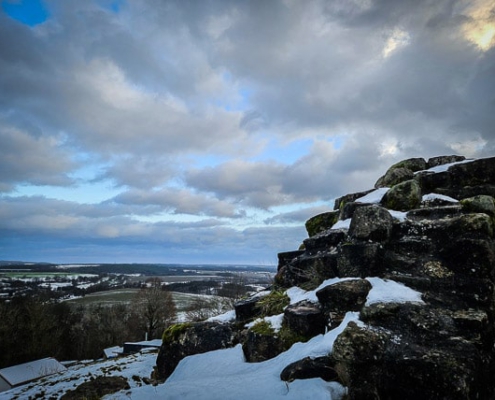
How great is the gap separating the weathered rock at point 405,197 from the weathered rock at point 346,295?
158 inches

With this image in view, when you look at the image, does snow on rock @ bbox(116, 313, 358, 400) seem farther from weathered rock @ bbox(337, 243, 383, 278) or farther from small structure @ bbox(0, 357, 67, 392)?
small structure @ bbox(0, 357, 67, 392)

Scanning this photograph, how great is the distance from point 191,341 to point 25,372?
39266 millimetres

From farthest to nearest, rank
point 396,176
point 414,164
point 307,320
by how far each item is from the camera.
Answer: point 414,164
point 396,176
point 307,320

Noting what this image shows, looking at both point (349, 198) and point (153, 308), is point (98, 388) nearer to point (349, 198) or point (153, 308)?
point (349, 198)

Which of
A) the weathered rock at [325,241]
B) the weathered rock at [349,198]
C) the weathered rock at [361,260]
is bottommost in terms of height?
the weathered rock at [361,260]

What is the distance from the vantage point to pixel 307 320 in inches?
323

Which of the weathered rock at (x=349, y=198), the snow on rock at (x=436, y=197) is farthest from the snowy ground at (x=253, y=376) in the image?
the weathered rock at (x=349, y=198)

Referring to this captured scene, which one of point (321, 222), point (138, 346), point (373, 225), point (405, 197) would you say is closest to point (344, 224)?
point (373, 225)

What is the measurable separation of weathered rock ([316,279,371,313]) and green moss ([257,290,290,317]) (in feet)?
7.69

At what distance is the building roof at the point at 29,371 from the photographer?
31.4 m

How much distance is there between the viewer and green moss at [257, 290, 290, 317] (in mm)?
10281

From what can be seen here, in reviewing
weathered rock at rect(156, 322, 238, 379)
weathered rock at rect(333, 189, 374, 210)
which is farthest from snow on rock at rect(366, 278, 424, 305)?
weathered rock at rect(333, 189, 374, 210)

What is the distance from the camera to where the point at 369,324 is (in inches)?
260

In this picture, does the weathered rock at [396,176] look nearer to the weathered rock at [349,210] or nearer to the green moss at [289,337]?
the weathered rock at [349,210]
